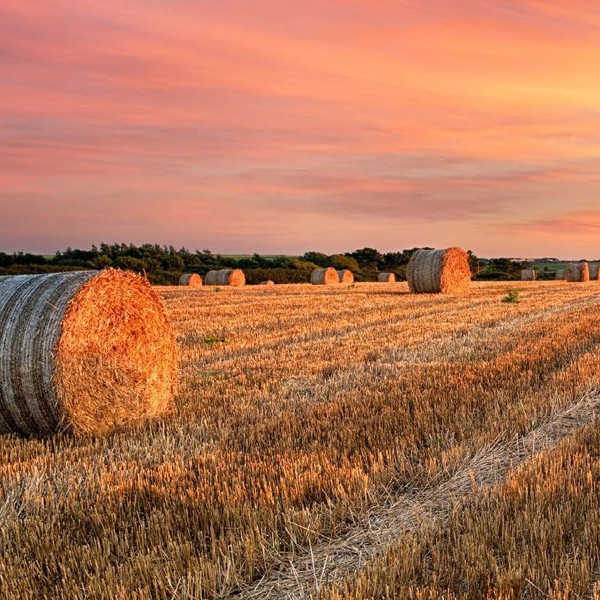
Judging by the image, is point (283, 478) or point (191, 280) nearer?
point (283, 478)

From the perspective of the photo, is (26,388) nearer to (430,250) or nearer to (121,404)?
(121,404)

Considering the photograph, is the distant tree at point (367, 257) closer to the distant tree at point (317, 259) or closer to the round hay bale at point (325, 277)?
the distant tree at point (317, 259)

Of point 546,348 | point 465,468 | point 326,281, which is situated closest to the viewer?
point 465,468

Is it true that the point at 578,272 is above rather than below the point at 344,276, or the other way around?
above

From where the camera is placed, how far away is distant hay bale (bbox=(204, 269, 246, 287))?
40303 millimetres

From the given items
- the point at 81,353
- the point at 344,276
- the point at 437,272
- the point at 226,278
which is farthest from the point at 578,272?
the point at 81,353

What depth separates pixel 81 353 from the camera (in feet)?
22.3

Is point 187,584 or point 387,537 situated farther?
point 387,537

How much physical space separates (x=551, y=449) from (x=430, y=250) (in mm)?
22083

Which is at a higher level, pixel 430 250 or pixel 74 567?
pixel 430 250

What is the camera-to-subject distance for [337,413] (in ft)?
21.5

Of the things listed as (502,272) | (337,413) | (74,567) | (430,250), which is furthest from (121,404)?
(502,272)

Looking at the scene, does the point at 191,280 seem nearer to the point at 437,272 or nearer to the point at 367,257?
the point at 437,272

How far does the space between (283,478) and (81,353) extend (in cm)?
321
